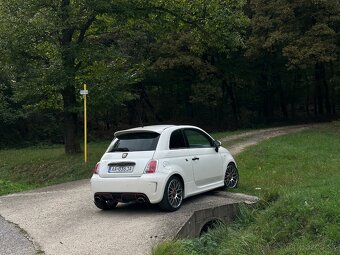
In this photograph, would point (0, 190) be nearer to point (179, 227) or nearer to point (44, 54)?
point (44, 54)

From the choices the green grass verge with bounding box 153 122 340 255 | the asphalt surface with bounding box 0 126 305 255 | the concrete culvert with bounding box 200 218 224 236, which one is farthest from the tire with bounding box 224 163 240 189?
the concrete culvert with bounding box 200 218 224 236

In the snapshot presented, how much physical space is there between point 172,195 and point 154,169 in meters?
0.66

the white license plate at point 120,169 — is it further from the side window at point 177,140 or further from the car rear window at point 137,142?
the side window at point 177,140

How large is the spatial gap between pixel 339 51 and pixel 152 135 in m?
23.2

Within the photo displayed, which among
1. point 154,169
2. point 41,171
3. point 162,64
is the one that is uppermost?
point 162,64

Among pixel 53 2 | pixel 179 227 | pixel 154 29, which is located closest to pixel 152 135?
pixel 179 227

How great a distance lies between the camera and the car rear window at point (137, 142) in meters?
9.15

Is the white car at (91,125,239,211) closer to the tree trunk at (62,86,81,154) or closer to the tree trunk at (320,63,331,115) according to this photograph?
the tree trunk at (62,86,81,154)

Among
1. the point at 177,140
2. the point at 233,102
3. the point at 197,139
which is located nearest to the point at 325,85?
the point at 233,102

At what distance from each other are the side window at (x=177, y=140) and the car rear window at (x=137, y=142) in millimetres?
354

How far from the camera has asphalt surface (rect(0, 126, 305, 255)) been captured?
282 inches

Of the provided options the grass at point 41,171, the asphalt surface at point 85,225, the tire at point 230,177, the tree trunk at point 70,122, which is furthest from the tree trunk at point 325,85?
A: the asphalt surface at point 85,225

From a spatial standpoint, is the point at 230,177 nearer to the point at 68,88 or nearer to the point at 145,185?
the point at 145,185

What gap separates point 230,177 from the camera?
36.8 ft
